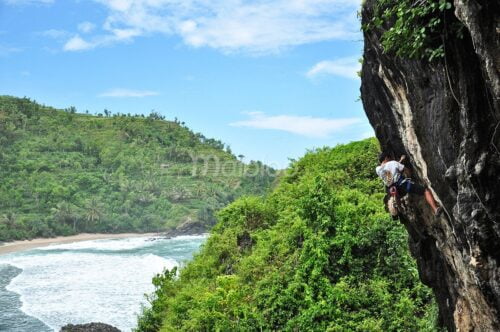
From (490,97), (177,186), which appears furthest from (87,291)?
(177,186)

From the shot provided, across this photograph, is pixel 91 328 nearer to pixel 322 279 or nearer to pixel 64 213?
pixel 322 279

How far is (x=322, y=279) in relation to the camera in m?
14.6

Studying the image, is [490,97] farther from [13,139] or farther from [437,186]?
[13,139]

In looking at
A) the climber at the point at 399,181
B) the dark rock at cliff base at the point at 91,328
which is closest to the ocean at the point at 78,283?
the dark rock at cliff base at the point at 91,328

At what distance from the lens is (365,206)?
16531mm

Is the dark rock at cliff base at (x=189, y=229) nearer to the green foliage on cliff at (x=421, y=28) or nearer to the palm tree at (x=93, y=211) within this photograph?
the palm tree at (x=93, y=211)

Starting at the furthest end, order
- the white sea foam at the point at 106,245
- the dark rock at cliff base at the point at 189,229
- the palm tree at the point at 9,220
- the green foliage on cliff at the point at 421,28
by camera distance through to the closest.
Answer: the dark rock at cliff base at the point at 189,229 < the palm tree at the point at 9,220 < the white sea foam at the point at 106,245 < the green foliage on cliff at the point at 421,28

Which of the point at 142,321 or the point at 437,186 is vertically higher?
the point at 437,186

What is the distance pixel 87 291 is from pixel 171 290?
23097mm

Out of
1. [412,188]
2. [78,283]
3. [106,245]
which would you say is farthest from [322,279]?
[106,245]

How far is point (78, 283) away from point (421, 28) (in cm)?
4441

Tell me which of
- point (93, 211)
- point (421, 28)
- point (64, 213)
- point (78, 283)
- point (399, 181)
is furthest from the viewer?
point (93, 211)

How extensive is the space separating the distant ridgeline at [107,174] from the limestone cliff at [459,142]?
78.3 metres

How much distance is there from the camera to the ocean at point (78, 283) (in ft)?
115
